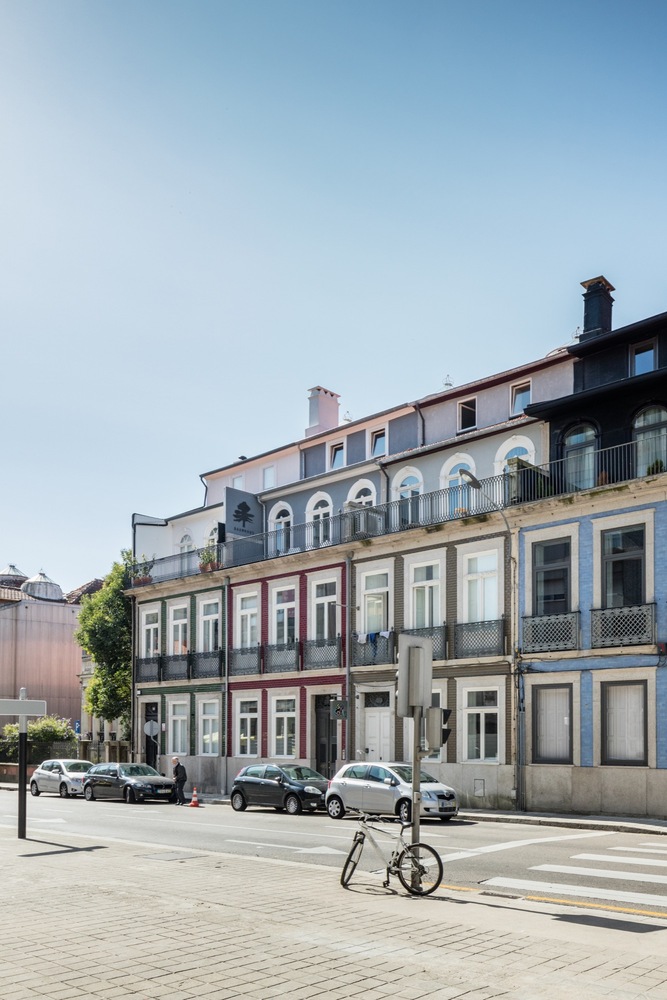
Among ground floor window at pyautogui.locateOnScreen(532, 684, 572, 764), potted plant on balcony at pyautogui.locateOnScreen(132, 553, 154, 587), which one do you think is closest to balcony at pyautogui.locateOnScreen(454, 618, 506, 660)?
ground floor window at pyautogui.locateOnScreen(532, 684, 572, 764)

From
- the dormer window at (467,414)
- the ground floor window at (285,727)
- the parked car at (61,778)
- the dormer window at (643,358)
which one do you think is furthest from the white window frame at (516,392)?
the parked car at (61,778)

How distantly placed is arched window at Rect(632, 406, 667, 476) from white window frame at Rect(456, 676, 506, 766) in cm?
704

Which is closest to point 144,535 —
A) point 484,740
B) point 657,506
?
point 484,740

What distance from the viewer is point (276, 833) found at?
19.5 meters

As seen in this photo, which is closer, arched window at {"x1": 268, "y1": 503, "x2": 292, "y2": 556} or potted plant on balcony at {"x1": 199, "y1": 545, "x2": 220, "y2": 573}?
arched window at {"x1": 268, "y1": 503, "x2": 292, "y2": 556}

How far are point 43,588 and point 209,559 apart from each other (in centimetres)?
3518

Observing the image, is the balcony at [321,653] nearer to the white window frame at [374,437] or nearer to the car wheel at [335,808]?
the white window frame at [374,437]

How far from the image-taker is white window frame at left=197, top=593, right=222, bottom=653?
39562 mm

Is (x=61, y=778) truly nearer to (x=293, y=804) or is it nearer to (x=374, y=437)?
(x=293, y=804)

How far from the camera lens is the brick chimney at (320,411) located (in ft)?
133

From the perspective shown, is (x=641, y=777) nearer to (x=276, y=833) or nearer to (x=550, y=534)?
(x=550, y=534)

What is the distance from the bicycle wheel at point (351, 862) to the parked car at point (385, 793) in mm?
9942

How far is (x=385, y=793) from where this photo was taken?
74.8 feet

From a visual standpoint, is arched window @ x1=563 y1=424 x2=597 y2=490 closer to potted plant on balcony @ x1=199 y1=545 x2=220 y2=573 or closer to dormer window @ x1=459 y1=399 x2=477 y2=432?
dormer window @ x1=459 y1=399 x2=477 y2=432
